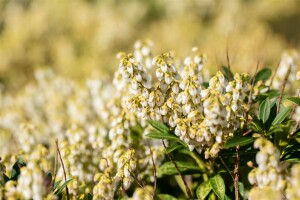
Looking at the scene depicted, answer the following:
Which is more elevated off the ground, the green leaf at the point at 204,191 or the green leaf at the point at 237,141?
the green leaf at the point at 237,141

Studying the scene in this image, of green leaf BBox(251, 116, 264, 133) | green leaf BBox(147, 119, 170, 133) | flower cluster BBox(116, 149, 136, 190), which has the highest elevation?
green leaf BBox(147, 119, 170, 133)

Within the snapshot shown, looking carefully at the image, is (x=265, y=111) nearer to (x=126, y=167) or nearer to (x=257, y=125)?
(x=257, y=125)

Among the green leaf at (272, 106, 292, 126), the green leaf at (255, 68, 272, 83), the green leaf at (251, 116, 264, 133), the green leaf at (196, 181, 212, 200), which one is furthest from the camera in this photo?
the green leaf at (255, 68, 272, 83)

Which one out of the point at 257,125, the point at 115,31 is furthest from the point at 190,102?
Result: the point at 115,31

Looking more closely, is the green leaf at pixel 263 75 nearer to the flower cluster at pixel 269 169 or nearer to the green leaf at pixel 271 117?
the green leaf at pixel 271 117

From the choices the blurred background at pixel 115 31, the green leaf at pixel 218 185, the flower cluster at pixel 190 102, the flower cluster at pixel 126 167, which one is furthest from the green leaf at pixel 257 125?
the blurred background at pixel 115 31

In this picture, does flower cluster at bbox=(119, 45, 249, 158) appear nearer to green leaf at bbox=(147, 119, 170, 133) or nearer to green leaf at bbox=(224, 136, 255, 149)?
green leaf at bbox=(224, 136, 255, 149)

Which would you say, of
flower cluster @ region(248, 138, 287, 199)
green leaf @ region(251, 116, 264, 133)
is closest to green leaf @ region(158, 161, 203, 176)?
green leaf @ region(251, 116, 264, 133)
